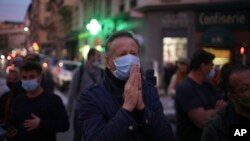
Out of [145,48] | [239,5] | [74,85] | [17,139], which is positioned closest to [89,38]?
[145,48]

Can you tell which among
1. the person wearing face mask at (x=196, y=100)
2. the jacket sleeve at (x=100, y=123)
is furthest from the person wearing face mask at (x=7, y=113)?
the jacket sleeve at (x=100, y=123)

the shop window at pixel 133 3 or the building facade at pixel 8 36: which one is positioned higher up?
the shop window at pixel 133 3

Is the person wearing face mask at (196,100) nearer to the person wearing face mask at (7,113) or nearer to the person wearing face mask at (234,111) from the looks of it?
the person wearing face mask at (234,111)

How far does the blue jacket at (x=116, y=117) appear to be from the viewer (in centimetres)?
288

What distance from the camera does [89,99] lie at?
3125mm

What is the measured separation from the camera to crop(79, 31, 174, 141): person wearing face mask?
2.89 meters

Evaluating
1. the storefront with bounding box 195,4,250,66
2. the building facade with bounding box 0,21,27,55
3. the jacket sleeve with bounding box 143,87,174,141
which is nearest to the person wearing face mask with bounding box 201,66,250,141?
the jacket sleeve with bounding box 143,87,174,141

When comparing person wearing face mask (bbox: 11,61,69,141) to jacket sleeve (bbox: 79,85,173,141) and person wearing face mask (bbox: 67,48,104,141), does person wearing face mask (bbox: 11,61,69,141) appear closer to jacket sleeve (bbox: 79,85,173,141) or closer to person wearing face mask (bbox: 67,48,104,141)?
jacket sleeve (bbox: 79,85,173,141)

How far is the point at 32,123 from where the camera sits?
4832mm

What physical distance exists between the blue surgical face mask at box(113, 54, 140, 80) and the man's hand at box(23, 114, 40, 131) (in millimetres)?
1962

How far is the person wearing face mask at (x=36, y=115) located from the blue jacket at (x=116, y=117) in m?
1.82

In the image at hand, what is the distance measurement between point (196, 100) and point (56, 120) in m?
1.38

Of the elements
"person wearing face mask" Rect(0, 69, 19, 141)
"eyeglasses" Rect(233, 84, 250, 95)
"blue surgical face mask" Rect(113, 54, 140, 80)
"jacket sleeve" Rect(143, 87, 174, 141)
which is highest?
"blue surgical face mask" Rect(113, 54, 140, 80)

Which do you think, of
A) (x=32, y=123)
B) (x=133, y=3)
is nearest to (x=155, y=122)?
(x=32, y=123)
